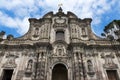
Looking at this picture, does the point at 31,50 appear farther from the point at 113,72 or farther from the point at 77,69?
the point at 113,72

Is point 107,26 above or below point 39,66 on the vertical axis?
above

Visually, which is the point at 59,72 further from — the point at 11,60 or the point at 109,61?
the point at 109,61

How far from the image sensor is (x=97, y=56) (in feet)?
55.2

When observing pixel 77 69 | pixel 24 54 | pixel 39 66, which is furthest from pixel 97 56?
pixel 24 54

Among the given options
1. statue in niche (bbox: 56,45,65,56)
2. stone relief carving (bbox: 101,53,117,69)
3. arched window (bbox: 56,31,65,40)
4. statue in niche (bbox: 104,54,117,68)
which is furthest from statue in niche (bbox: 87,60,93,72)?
arched window (bbox: 56,31,65,40)

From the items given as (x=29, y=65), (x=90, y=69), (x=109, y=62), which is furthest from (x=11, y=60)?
(x=109, y=62)

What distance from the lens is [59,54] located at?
16734 mm

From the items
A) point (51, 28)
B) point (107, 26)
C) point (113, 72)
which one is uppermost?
point (107, 26)

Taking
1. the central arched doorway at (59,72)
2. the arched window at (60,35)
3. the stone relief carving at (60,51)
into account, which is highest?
the arched window at (60,35)

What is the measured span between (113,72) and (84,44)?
439 centimetres

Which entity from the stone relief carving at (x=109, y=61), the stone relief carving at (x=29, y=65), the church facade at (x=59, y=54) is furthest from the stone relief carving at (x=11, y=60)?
the stone relief carving at (x=109, y=61)

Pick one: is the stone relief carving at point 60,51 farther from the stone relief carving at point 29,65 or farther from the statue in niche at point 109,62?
the statue in niche at point 109,62

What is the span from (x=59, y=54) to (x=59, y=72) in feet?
7.39

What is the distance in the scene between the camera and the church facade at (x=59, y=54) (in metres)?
15.3
